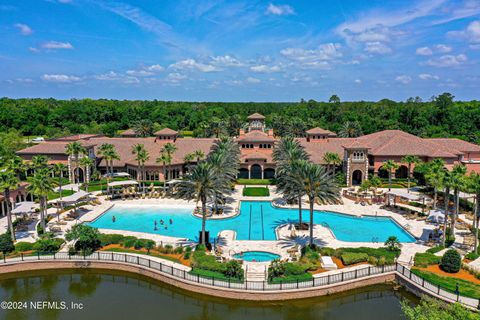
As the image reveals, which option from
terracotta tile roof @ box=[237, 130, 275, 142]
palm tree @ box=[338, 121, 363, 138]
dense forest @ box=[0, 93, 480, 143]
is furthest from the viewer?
dense forest @ box=[0, 93, 480, 143]

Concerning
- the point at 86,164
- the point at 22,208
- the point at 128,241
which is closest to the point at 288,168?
the point at 128,241

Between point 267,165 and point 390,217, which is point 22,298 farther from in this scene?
point 267,165

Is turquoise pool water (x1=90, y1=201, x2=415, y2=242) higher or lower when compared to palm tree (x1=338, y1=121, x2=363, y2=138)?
lower

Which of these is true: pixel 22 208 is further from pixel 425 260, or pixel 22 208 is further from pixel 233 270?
pixel 425 260

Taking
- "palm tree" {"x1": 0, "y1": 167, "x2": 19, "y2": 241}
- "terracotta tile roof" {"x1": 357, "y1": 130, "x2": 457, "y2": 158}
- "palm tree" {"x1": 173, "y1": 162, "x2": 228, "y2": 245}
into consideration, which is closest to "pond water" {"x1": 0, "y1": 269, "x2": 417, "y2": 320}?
"palm tree" {"x1": 0, "y1": 167, "x2": 19, "y2": 241}

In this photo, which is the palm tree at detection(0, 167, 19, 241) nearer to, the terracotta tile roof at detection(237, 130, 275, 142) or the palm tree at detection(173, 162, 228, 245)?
the palm tree at detection(173, 162, 228, 245)

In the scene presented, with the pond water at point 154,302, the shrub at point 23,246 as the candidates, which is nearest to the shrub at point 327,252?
the pond water at point 154,302

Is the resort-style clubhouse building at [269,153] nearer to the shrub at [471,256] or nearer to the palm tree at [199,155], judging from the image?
the palm tree at [199,155]
